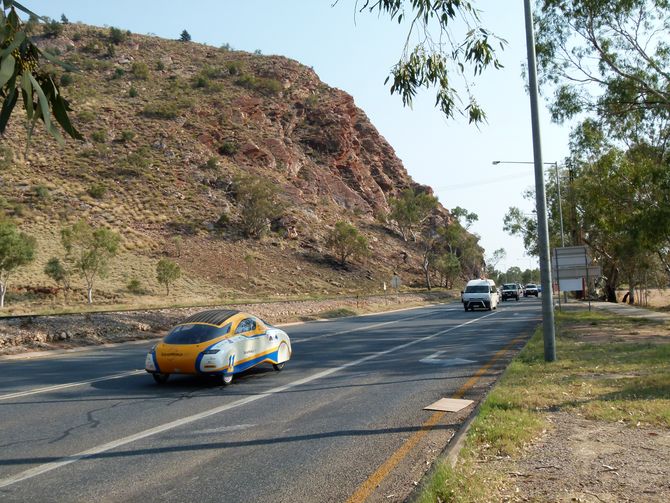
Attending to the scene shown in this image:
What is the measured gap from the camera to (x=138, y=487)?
18.3 feet

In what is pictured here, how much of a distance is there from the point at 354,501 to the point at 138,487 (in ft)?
6.40

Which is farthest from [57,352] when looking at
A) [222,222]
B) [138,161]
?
[138,161]

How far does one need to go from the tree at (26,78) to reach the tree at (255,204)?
2314 inches

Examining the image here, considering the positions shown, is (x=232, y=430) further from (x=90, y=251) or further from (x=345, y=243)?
(x=345, y=243)

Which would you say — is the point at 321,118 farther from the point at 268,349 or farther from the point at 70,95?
the point at 268,349

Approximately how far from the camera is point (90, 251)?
39500mm

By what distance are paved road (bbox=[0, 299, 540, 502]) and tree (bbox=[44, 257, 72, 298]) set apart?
26289 millimetres

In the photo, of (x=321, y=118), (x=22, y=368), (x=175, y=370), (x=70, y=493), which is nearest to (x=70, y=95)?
(x=321, y=118)

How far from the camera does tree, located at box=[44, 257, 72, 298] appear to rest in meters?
39.2

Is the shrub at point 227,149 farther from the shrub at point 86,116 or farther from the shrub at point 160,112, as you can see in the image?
the shrub at point 86,116

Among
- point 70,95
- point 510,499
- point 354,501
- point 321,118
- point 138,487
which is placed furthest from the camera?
point 321,118

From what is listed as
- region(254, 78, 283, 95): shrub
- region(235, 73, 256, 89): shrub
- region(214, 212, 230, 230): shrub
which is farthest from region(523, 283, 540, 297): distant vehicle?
region(235, 73, 256, 89): shrub

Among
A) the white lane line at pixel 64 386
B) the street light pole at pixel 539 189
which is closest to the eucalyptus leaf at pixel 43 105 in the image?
the white lane line at pixel 64 386

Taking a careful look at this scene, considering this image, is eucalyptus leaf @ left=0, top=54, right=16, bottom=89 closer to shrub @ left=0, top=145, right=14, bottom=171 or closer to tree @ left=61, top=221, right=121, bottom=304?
tree @ left=61, top=221, right=121, bottom=304
